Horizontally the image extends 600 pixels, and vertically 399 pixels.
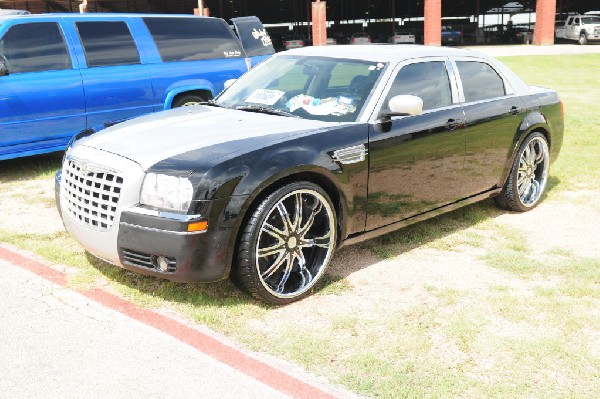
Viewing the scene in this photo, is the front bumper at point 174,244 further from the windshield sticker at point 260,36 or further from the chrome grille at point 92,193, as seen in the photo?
the windshield sticker at point 260,36

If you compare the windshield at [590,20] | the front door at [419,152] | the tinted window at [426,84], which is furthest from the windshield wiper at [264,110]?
the windshield at [590,20]

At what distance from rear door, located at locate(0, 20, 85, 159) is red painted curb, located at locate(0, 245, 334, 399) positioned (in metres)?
3.12

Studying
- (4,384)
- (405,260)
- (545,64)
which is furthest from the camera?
(545,64)

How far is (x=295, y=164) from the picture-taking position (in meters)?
4.15

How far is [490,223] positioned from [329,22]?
60782 mm

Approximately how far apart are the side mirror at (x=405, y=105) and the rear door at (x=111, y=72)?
4.36 metres

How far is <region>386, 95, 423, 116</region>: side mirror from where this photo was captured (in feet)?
15.2

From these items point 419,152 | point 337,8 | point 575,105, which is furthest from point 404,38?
point 419,152

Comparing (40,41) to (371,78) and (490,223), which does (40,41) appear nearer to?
(371,78)

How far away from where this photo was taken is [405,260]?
509 centimetres

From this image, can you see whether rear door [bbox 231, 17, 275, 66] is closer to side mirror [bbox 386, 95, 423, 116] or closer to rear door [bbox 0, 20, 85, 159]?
rear door [bbox 0, 20, 85, 159]

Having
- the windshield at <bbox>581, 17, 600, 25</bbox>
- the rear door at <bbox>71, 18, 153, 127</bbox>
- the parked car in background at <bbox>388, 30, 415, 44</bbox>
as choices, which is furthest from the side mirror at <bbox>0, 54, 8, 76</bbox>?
the windshield at <bbox>581, 17, 600, 25</bbox>

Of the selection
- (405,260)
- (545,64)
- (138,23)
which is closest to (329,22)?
(545,64)

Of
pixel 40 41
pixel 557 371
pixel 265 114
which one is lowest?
pixel 557 371
